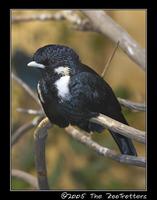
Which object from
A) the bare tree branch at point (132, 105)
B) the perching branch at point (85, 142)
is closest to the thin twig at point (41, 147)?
the perching branch at point (85, 142)

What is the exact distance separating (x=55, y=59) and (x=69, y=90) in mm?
44

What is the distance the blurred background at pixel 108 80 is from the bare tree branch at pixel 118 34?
0.03m

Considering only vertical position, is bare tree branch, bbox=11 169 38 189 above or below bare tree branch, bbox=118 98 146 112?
below

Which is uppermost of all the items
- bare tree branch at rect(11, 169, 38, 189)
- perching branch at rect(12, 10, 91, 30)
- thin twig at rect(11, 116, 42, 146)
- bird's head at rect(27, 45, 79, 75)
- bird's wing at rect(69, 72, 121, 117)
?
perching branch at rect(12, 10, 91, 30)

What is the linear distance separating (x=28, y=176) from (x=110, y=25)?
0.97 ft

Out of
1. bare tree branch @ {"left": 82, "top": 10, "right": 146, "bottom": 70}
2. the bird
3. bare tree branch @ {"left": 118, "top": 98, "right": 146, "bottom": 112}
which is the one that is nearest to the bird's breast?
the bird

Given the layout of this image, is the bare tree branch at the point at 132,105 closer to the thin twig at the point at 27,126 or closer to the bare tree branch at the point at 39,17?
the thin twig at the point at 27,126

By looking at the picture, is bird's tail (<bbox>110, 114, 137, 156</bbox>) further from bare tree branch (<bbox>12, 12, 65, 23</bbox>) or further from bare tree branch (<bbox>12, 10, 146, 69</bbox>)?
bare tree branch (<bbox>12, 12, 65, 23</bbox>)

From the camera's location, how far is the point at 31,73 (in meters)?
0.89

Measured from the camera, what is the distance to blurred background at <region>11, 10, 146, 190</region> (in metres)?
1.04

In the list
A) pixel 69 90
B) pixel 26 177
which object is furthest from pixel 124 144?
pixel 26 177

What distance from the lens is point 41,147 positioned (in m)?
0.87
